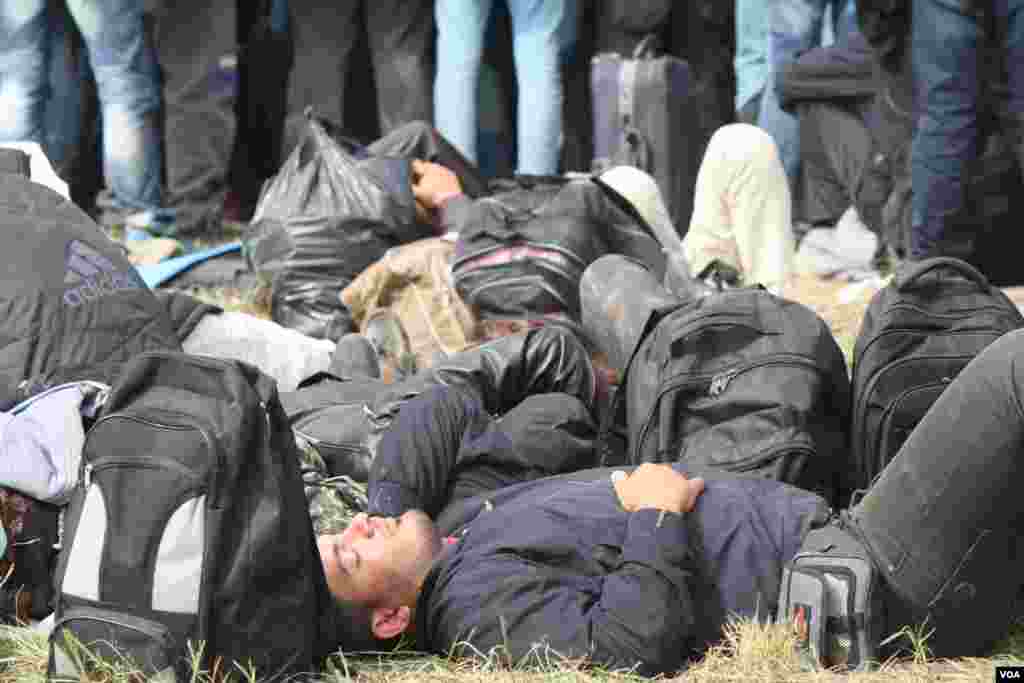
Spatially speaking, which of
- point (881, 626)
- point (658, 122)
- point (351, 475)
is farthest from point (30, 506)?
point (658, 122)

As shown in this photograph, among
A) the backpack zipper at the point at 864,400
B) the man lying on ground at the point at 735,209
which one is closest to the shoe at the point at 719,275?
the man lying on ground at the point at 735,209

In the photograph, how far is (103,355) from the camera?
3.56 metres

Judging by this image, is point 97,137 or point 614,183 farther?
point 97,137

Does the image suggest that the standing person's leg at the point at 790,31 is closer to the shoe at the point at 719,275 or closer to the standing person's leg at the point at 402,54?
the standing person's leg at the point at 402,54

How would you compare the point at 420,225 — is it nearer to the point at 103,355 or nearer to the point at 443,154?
the point at 443,154

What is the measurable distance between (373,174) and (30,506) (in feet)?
8.36

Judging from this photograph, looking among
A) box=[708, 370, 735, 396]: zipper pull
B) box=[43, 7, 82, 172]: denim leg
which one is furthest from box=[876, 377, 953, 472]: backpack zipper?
box=[43, 7, 82, 172]: denim leg

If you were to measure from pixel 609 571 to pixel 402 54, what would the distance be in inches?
179

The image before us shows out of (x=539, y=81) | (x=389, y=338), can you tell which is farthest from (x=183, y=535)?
(x=539, y=81)

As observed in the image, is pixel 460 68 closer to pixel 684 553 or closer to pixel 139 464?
pixel 684 553

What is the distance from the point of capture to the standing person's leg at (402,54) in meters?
7.06

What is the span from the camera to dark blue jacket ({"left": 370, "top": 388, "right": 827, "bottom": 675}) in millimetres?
2725

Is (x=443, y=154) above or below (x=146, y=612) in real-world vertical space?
above

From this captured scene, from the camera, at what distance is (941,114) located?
566 cm
